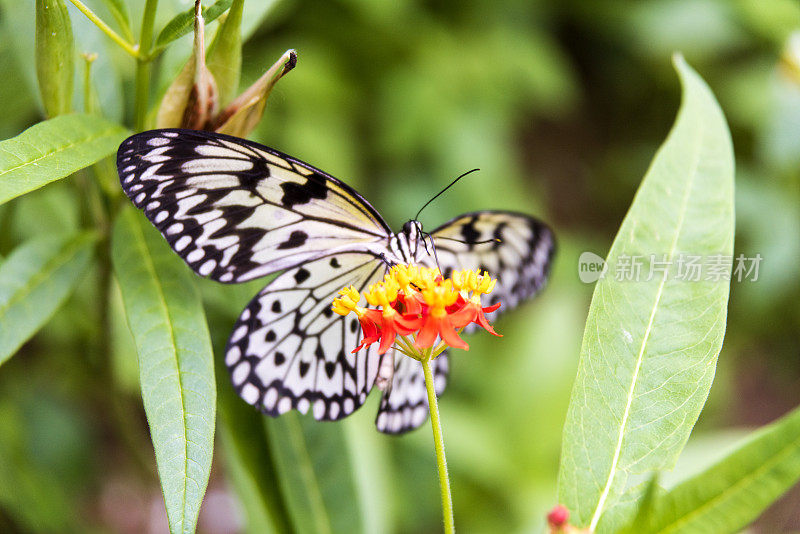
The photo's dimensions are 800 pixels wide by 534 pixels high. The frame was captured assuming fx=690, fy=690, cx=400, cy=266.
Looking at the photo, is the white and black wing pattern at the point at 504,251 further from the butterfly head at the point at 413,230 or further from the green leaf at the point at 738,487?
the green leaf at the point at 738,487

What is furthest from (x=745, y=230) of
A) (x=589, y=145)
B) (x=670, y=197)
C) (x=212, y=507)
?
(x=212, y=507)

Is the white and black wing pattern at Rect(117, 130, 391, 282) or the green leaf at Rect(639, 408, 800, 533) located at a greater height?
the white and black wing pattern at Rect(117, 130, 391, 282)

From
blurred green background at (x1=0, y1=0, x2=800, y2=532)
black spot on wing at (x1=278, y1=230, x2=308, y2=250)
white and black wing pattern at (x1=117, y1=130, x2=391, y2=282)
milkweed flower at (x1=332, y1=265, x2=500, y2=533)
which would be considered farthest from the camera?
Result: blurred green background at (x1=0, y1=0, x2=800, y2=532)

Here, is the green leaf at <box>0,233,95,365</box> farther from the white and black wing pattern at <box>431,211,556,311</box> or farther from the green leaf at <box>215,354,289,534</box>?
the white and black wing pattern at <box>431,211,556,311</box>

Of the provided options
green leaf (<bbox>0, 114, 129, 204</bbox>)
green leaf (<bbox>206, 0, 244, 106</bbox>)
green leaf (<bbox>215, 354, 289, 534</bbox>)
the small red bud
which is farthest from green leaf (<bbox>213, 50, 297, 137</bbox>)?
the small red bud

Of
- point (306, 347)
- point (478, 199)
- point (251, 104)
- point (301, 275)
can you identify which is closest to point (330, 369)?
point (306, 347)

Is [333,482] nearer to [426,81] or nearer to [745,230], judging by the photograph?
[426,81]

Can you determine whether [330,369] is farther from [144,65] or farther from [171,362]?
[144,65]
